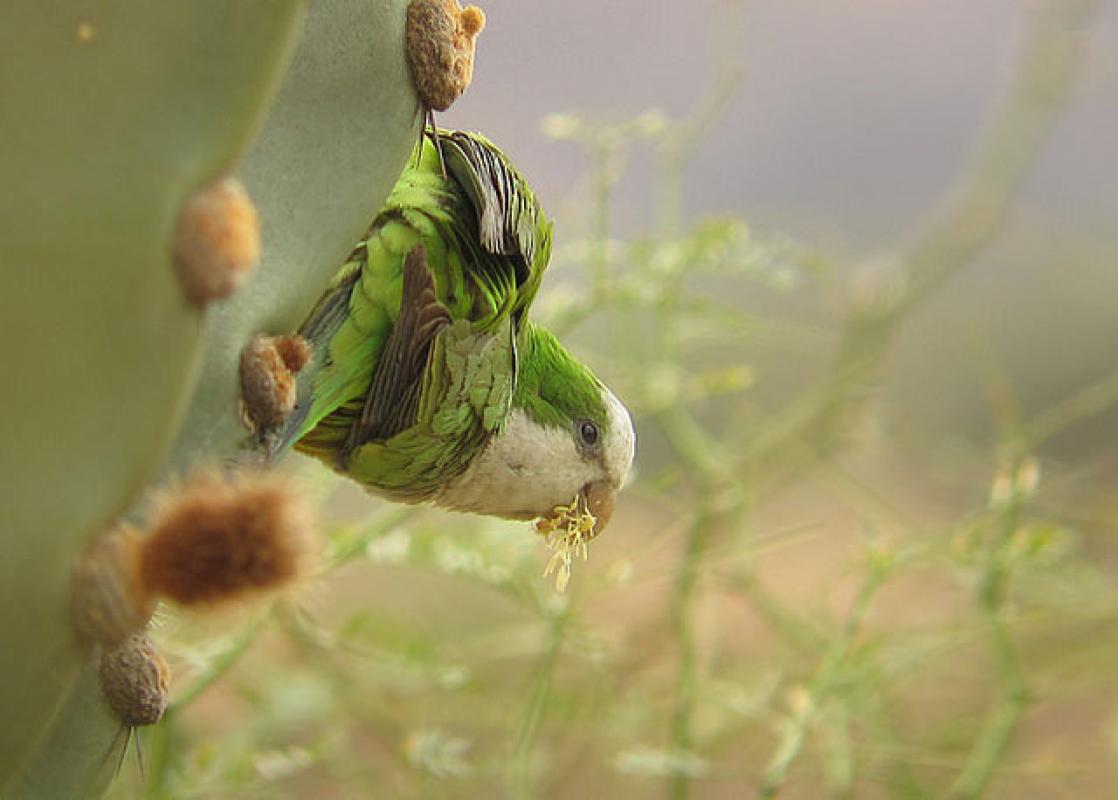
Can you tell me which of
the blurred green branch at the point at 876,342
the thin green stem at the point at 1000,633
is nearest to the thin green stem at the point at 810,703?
the blurred green branch at the point at 876,342

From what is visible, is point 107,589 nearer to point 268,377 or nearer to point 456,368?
point 268,377

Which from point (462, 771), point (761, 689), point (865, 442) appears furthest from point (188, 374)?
point (865, 442)

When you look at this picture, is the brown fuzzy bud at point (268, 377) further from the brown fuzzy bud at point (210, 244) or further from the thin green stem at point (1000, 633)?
the thin green stem at point (1000, 633)

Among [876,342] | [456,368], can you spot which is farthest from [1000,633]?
[876,342]

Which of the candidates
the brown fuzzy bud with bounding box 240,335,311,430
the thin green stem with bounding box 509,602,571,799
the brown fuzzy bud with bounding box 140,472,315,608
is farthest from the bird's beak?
the brown fuzzy bud with bounding box 140,472,315,608

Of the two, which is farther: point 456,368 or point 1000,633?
point 1000,633

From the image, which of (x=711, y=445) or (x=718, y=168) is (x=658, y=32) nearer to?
(x=718, y=168)

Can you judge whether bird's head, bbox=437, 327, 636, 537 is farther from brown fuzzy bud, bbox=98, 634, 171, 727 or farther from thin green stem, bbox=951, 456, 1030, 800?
thin green stem, bbox=951, 456, 1030, 800
